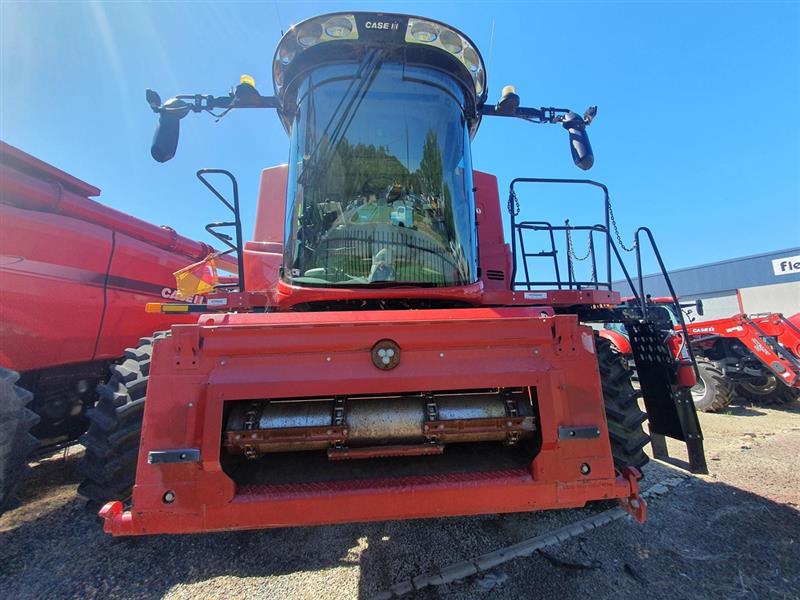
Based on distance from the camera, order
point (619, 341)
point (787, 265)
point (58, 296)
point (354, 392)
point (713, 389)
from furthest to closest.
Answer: point (787, 265) → point (619, 341) → point (713, 389) → point (58, 296) → point (354, 392)

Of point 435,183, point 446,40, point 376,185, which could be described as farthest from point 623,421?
point 446,40

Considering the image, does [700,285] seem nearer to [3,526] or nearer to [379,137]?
[379,137]

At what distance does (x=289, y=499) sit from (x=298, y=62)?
9.01ft

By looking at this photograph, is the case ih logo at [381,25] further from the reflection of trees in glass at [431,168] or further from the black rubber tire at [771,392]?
the black rubber tire at [771,392]

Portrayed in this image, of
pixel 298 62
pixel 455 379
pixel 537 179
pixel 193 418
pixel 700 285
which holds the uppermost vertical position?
pixel 700 285

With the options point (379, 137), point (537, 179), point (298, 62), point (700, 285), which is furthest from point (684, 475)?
point (700, 285)

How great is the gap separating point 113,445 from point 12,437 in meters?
0.81

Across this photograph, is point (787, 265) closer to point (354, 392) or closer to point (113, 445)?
point (354, 392)

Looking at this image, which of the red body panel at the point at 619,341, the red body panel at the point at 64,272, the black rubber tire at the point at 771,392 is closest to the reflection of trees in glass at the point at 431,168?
the red body panel at the point at 64,272

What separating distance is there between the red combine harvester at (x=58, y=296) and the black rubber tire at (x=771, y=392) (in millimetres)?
10121

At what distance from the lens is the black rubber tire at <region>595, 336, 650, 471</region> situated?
230 cm

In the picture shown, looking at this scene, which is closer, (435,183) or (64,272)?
(435,183)

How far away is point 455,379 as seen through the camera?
1831mm

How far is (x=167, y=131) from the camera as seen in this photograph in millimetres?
2605
